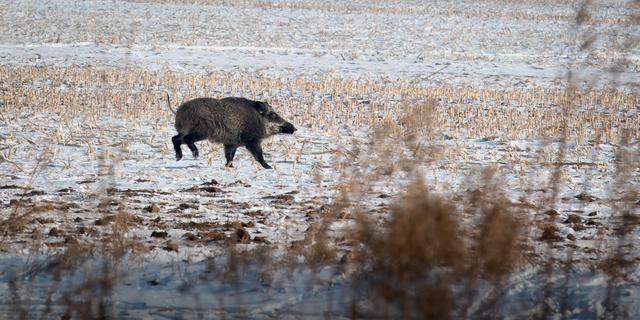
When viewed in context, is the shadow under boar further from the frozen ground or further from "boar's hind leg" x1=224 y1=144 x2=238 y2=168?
the frozen ground

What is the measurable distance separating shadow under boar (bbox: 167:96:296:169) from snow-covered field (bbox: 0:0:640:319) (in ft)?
0.84

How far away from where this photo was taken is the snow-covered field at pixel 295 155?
4.20 m

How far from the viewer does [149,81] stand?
16891 mm

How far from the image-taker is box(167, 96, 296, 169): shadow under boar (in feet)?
29.8

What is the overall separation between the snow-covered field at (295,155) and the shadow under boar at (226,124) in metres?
0.26

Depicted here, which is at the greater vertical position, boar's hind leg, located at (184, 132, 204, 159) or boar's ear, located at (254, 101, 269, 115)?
boar's ear, located at (254, 101, 269, 115)

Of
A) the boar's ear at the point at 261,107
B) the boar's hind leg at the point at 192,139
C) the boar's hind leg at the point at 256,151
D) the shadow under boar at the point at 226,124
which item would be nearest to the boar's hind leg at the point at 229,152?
the shadow under boar at the point at 226,124

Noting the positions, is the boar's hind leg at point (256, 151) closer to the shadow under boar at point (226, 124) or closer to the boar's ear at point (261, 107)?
the shadow under boar at point (226, 124)

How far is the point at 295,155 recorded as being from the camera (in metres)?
9.84

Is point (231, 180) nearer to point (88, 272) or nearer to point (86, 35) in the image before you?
point (88, 272)

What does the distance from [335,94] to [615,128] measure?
5541mm

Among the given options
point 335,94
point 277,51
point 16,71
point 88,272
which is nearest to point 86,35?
point 277,51

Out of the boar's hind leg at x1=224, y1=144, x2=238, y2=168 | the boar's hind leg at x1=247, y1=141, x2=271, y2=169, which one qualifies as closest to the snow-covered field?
the boar's hind leg at x1=247, y1=141, x2=271, y2=169

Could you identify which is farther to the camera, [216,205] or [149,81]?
[149,81]
